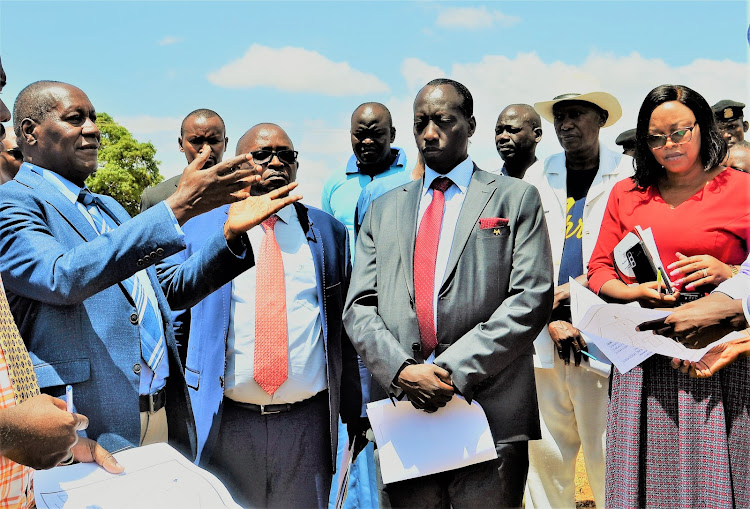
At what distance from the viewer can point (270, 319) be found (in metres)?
4.04

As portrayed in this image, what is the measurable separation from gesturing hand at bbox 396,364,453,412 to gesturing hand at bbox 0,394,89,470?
1.75m

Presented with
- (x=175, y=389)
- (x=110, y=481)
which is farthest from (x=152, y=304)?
(x=110, y=481)

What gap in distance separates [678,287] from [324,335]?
180 cm

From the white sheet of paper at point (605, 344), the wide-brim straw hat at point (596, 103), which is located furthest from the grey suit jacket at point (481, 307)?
the wide-brim straw hat at point (596, 103)

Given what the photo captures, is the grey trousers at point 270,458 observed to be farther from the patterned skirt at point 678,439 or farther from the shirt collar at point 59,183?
the patterned skirt at point 678,439

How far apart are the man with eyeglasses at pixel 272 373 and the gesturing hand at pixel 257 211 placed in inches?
26.3

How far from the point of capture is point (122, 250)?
294 cm

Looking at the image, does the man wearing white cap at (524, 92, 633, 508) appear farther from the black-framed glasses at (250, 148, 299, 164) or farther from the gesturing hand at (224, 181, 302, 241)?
the gesturing hand at (224, 181, 302, 241)

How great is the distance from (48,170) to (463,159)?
6.90 ft

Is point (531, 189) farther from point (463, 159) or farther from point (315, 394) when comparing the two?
point (315, 394)

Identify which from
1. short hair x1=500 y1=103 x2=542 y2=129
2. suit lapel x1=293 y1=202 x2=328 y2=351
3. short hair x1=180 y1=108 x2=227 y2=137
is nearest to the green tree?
short hair x1=180 y1=108 x2=227 y2=137

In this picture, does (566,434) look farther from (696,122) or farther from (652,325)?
(696,122)

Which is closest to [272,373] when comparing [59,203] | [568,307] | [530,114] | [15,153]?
[59,203]

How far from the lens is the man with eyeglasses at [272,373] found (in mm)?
3959
